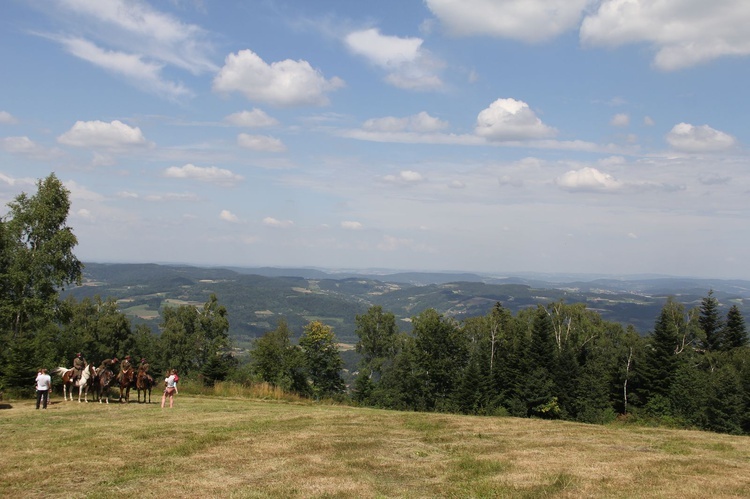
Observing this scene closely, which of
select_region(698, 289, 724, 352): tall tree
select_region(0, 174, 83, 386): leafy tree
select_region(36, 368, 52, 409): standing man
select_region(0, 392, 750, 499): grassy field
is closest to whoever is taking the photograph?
select_region(0, 392, 750, 499): grassy field

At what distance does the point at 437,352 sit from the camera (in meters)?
76.6

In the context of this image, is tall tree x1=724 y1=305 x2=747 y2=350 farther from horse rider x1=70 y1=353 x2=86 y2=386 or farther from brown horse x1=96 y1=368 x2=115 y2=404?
horse rider x1=70 y1=353 x2=86 y2=386

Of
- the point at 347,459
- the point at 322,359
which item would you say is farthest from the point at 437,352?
the point at 347,459

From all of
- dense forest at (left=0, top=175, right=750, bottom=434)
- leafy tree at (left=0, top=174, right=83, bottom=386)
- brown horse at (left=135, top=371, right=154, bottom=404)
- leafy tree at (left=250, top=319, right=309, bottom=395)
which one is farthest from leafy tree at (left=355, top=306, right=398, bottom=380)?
brown horse at (left=135, top=371, right=154, bottom=404)

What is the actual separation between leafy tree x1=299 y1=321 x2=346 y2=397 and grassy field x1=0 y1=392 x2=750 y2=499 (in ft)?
195

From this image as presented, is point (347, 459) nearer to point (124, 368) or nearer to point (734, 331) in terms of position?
point (124, 368)

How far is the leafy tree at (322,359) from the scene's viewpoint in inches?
3167

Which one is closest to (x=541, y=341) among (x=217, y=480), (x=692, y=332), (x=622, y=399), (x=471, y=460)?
(x=622, y=399)

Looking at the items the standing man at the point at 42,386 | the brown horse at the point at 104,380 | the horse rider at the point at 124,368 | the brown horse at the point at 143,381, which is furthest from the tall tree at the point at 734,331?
the standing man at the point at 42,386

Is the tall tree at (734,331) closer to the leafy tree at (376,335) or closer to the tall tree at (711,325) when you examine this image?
the tall tree at (711,325)

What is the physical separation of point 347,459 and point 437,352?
64368 millimetres

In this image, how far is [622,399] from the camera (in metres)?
66.4

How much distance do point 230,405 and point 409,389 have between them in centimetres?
4871

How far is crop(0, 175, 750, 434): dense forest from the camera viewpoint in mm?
39875
